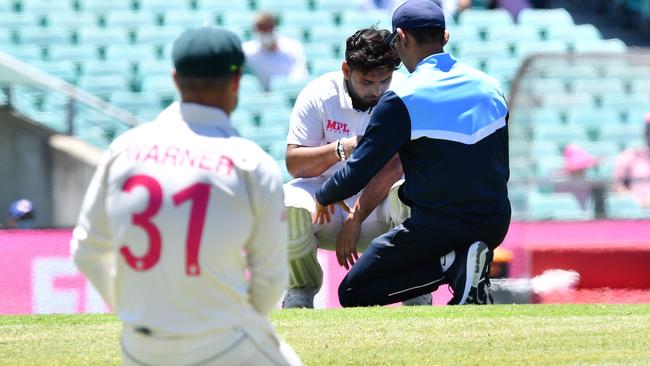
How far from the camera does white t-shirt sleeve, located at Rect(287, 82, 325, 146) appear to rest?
27.0 ft

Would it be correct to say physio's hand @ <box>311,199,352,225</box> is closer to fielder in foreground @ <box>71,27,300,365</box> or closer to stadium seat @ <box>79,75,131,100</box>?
fielder in foreground @ <box>71,27,300,365</box>

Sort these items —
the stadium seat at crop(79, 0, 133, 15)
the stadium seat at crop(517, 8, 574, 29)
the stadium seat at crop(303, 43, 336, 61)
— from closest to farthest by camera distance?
the stadium seat at crop(303, 43, 336, 61) → the stadium seat at crop(79, 0, 133, 15) → the stadium seat at crop(517, 8, 574, 29)

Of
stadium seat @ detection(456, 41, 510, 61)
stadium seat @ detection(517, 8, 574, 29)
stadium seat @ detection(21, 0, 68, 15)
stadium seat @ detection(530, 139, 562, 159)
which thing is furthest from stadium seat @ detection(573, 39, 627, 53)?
stadium seat @ detection(21, 0, 68, 15)

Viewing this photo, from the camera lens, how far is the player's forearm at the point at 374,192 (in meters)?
8.07

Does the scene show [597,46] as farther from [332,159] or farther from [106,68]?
[332,159]

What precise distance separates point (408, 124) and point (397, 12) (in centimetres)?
64

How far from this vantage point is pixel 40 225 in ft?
37.6

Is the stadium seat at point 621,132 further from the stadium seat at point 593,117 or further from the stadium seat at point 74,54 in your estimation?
the stadium seat at point 74,54

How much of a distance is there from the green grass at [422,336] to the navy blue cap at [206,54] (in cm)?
225

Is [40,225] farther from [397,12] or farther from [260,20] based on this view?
[397,12]

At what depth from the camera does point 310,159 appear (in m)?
8.16

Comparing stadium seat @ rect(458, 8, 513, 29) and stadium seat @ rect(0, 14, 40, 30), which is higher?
stadium seat @ rect(458, 8, 513, 29)

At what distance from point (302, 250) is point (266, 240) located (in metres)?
4.46

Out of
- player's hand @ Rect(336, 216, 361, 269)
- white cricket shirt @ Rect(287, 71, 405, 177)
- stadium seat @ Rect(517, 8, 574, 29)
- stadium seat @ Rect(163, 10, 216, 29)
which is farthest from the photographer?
stadium seat @ Rect(517, 8, 574, 29)
